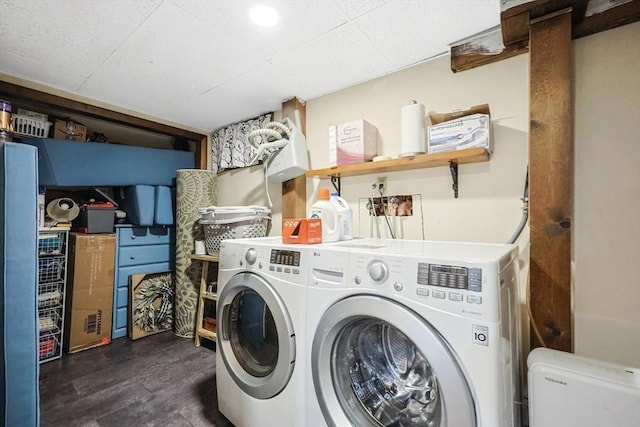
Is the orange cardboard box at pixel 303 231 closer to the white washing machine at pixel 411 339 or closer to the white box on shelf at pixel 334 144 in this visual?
the white washing machine at pixel 411 339

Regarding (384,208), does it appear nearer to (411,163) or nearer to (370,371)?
(411,163)

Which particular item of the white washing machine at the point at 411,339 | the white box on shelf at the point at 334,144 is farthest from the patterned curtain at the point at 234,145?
the white washing machine at the point at 411,339

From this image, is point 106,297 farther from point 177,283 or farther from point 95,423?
point 95,423

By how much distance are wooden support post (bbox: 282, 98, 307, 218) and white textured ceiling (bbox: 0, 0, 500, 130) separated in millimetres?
97

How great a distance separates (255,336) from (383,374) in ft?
2.30

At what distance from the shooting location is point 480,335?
752 millimetres

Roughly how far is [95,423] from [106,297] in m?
1.19

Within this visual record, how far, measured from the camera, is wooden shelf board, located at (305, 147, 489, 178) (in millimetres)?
1418

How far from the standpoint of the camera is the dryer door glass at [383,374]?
1023 millimetres

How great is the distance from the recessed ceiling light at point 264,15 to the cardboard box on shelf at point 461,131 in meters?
0.95

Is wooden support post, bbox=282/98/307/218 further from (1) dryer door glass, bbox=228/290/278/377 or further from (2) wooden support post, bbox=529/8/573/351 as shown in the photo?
(2) wooden support post, bbox=529/8/573/351

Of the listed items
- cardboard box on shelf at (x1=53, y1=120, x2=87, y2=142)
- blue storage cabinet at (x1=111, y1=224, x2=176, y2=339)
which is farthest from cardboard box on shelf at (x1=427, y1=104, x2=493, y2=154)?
cardboard box on shelf at (x1=53, y1=120, x2=87, y2=142)

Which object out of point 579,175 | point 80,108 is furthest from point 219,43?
point 579,175

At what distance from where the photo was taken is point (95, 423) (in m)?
1.50
